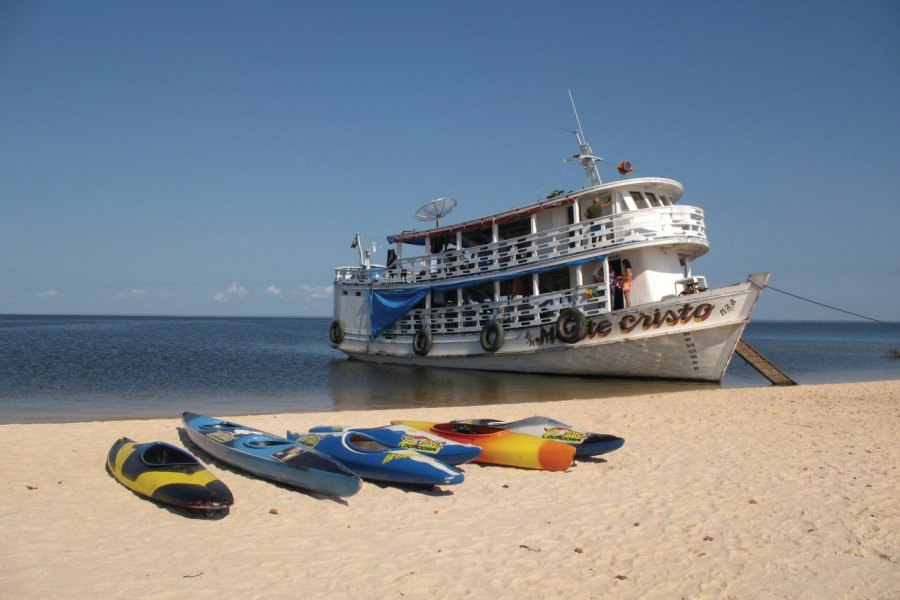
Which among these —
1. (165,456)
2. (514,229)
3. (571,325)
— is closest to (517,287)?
(514,229)

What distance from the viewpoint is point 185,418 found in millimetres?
10516

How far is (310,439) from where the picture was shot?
9281 millimetres

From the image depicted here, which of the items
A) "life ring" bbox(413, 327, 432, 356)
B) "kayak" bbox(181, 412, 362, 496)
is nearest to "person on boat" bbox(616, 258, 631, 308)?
"life ring" bbox(413, 327, 432, 356)

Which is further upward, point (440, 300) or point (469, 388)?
point (440, 300)

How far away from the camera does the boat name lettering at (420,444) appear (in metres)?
8.85

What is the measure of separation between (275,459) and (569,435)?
4683 millimetres

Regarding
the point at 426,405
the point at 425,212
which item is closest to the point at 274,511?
the point at 426,405

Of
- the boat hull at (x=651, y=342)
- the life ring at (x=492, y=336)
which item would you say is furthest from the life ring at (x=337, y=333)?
the life ring at (x=492, y=336)

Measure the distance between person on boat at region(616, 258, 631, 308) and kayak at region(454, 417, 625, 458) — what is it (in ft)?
32.0

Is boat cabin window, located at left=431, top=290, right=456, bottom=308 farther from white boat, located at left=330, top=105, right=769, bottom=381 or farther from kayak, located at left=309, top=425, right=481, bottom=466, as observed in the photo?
kayak, located at left=309, top=425, right=481, bottom=466

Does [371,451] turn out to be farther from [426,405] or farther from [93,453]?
[426,405]

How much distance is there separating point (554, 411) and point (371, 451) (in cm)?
669

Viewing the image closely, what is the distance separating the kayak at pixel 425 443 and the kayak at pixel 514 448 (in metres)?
0.51

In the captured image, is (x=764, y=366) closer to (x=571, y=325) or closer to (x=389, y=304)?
(x=571, y=325)
